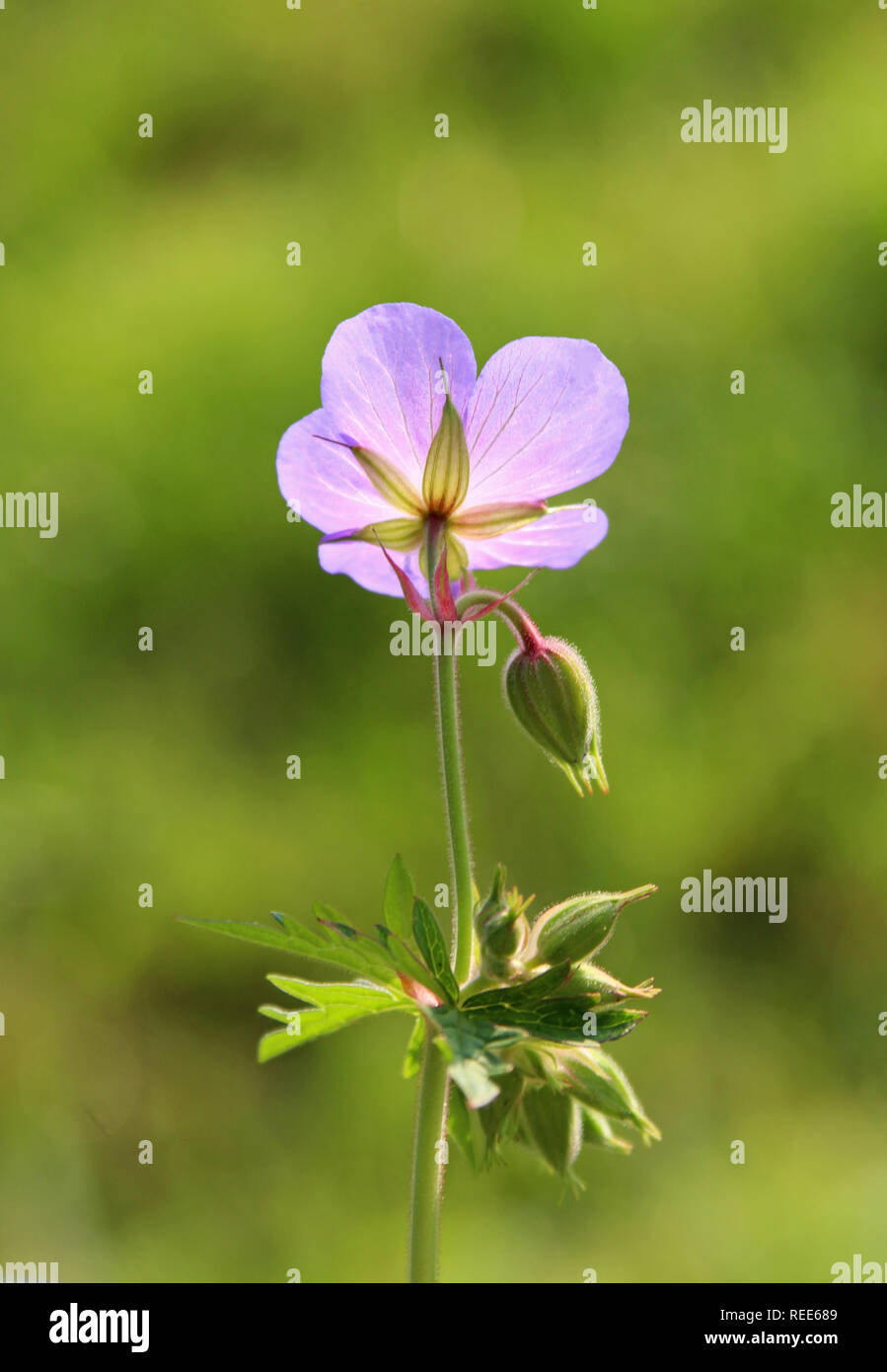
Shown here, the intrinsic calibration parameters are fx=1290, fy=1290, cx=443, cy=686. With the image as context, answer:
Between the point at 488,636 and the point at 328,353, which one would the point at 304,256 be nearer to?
the point at 488,636

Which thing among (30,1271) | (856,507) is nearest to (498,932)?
(30,1271)

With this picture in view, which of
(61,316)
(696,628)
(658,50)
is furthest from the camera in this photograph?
(658,50)

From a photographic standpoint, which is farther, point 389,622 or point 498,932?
point 389,622

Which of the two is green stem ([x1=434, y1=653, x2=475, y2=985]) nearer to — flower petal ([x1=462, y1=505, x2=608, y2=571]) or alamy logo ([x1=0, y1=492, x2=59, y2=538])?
flower petal ([x1=462, y1=505, x2=608, y2=571])

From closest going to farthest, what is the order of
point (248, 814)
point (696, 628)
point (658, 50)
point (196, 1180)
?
point (196, 1180), point (248, 814), point (696, 628), point (658, 50)

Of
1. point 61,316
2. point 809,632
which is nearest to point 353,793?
point 809,632
